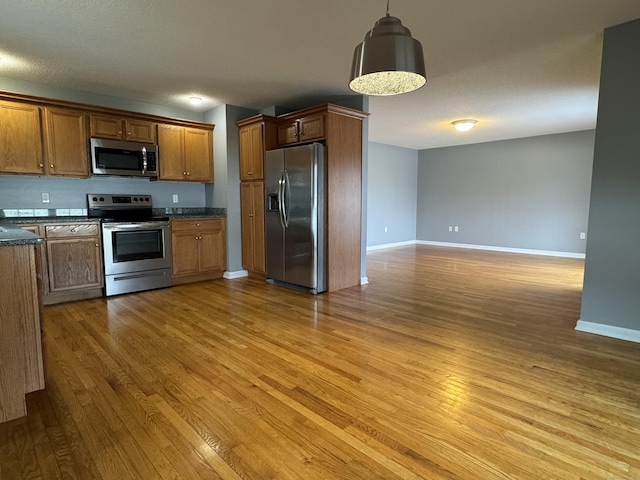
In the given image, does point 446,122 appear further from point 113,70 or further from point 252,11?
point 113,70

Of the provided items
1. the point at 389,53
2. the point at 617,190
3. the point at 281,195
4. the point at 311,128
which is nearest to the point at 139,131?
the point at 281,195

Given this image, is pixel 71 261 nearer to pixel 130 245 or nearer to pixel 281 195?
pixel 130 245

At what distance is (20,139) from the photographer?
371 centimetres

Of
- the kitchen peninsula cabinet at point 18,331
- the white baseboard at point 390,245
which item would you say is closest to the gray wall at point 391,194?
the white baseboard at point 390,245

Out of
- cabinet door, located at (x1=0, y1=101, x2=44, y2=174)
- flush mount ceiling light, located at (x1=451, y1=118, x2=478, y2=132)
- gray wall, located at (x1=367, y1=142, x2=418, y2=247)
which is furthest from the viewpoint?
gray wall, located at (x1=367, y1=142, x2=418, y2=247)

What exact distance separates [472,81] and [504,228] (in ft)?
16.0

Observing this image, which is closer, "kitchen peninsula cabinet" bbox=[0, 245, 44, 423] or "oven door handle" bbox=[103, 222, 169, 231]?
"kitchen peninsula cabinet" bbox=[0, 245, 44, 423]

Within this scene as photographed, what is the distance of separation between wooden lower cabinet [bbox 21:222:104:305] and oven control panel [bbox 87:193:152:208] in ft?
1.93

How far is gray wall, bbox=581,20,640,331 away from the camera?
2688 millimetres

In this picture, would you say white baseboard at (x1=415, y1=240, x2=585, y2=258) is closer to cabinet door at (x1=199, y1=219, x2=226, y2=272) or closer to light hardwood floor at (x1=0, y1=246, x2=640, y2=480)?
light hardwood floor at (x1=0, y1=246, x2=640, y2=480)

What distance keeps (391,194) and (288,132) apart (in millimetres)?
4544

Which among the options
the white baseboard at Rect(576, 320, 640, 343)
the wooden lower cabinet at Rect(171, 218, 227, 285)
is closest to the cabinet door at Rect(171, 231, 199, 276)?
the wooden lower cabinet at Rect(171, 218, 227, 285)

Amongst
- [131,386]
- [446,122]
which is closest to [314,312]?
[131,386]

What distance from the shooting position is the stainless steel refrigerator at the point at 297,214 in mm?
4043
